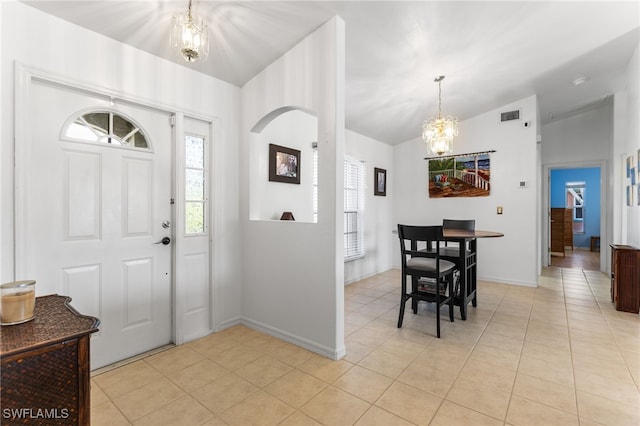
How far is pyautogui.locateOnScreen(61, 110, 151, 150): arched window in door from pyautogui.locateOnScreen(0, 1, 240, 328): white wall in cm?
21

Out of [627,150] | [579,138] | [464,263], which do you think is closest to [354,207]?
[464,263]

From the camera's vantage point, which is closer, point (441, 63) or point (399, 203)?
point (441, 63)

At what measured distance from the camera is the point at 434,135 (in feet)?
12.4

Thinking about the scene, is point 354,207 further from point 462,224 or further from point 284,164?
point 284,164

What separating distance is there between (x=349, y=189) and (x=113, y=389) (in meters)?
3.77

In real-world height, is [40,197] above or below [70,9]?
below

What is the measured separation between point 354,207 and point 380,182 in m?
0.87

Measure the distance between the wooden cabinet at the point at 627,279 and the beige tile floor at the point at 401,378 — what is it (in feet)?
1.06

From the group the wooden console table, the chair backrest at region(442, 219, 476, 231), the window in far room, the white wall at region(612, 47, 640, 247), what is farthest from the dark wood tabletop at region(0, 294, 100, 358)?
the window in far room

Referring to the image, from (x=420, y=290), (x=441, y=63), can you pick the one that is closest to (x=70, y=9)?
(x=441, y=63)

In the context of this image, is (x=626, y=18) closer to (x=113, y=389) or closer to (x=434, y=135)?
(x=434, y=135)

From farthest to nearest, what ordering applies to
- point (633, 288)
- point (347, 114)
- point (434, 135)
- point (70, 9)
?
point (347, 114) → point (434, 135) → point (633, 288) → point (70, 9)

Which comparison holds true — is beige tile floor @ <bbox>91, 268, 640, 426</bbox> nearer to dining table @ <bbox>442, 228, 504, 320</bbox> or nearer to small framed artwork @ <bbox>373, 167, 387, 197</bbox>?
dining table @ <bbox>442, 228, 504, 320</bbox>

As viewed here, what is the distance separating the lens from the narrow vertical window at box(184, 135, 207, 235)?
2732 mm
